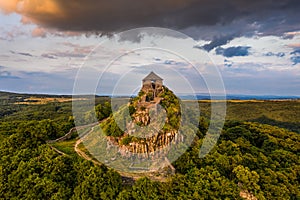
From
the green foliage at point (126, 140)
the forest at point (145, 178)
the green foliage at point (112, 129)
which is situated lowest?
the forest at point (145, 178)

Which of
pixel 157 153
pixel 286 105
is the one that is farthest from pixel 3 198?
pixel 286 105

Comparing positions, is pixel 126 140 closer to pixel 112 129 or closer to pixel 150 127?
pixel 112 129

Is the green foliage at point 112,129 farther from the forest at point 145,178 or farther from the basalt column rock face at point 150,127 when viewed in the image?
the forest at point 145,178

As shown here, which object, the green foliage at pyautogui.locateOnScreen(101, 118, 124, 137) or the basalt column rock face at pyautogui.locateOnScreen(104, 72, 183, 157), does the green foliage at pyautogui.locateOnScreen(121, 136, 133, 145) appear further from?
the green foliage at pyautogui.locateOnScreen(101, 118, 124, 137)

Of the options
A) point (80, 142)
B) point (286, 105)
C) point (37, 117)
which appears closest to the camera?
point (80, 142)

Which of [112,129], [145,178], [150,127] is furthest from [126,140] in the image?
[145,178]

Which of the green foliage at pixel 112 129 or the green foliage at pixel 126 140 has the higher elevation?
the green foliage at pixel 112 129

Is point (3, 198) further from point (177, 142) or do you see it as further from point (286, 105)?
point (286, 105)

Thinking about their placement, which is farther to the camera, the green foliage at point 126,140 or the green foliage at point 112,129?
the green foliage at point 112,129

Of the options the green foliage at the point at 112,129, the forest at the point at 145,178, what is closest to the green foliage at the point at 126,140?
the green foliage at the point at 112,129
